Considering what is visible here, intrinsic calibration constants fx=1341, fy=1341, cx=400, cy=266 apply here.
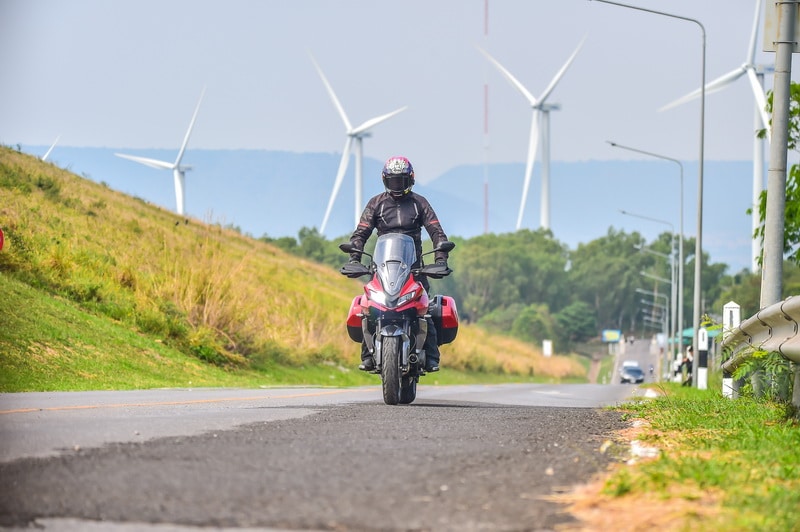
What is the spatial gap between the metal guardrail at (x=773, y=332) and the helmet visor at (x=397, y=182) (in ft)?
11.6

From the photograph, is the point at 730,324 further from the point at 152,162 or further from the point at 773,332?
the point at 152,162

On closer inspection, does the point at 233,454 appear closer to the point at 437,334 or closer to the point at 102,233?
the point at 437,334

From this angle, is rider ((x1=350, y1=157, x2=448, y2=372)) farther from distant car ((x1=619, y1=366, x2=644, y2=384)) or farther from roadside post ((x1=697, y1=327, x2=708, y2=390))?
distant car ((x1=619, y1=366, x2=644, y2=384))

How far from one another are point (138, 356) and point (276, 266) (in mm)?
28058

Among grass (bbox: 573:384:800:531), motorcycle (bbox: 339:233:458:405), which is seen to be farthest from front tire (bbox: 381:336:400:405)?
grass (bbox: 573:384:800:531)

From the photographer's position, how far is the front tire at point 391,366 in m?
12.7

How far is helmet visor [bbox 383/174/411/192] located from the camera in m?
13.3

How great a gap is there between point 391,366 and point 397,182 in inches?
72.6

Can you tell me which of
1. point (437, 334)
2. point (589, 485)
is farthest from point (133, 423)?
point (437, 334)

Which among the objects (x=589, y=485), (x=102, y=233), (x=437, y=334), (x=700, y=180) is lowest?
(x=589, y=485)

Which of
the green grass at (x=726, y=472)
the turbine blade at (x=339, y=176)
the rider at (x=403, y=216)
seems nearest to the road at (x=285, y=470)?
the green grass at (x=726, y=472)

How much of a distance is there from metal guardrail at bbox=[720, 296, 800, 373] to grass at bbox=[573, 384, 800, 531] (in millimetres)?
965

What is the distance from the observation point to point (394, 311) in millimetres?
12773

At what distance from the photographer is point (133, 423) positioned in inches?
365
